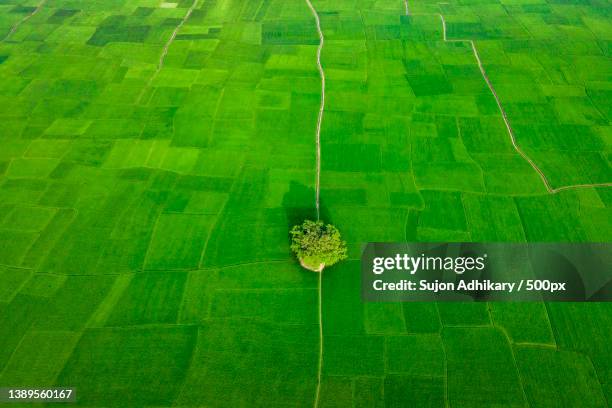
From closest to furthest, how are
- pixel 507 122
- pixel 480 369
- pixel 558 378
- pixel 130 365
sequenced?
1. pixel 558 378
2. pixel 480 369
3. pixel 130 365
4. pixel 507 122

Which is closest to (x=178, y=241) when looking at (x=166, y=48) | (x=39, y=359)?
(x=39, y=359)

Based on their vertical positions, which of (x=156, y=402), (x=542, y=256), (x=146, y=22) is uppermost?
(x=146, y=22)

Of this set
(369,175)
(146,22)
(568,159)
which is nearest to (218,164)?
(369,175)

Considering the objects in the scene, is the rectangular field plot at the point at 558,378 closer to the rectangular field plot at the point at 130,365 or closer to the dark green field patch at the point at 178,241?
the rectangular field plot at the point at 130,365

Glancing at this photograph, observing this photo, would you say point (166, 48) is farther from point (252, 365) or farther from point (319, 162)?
point (252, 365)

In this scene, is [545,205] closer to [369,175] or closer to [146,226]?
[369,175]

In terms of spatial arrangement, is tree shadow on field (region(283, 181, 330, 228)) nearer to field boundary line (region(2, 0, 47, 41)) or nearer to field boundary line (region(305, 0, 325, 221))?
field boundary line (region(305, 0, 325, 221))
